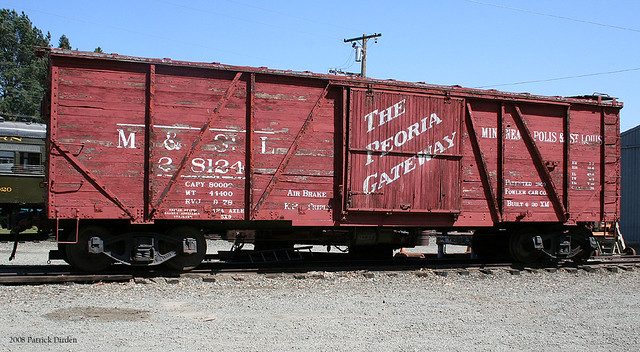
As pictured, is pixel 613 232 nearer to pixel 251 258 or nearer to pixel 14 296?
pixel 251 258

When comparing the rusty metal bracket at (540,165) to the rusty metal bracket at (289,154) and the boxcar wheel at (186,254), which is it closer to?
the rusty metal bracket at (289,154)

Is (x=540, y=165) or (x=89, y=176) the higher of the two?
(x=540, y=165)

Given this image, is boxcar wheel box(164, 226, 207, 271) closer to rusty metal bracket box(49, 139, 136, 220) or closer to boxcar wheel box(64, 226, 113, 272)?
rusty metal bracket box(49, 139, 136, 220)

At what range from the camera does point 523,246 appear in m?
12.2

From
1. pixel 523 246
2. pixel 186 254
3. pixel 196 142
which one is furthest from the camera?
pixel 523 246

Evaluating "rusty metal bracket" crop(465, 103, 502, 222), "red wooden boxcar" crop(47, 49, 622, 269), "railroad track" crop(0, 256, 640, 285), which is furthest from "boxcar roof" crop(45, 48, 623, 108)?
"railroad track" crop(0, 256, 640, 285)

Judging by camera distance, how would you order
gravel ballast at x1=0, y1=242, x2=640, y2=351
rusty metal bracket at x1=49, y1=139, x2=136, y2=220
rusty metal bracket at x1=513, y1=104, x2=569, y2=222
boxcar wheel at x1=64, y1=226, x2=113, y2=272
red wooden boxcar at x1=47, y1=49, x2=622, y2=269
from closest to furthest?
gravel ballast at x1=0, y1=242, x2=640, y2=351 < rusty metal bracket at x1=49, y1=139, x2=136, y2=220 < red wooden boxcar at x1=47, y1=49, x2=622, y2=269 < boxcar wheel at x1=64, y1=226, x2=113, y2=272 < rusty metal bracket at x1=513, y1=104, x2=569, y2=222

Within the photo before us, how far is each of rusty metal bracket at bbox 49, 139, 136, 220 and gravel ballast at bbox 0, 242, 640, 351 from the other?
1.32 m

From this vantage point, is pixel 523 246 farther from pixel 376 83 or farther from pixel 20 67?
pixel 20 67

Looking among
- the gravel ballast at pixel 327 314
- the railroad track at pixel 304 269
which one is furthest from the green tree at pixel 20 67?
the gravel ballast at pixel 327 314

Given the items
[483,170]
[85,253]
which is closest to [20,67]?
[85,253]

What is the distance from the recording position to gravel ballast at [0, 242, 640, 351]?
5.77m

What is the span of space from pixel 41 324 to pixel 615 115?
12272mm

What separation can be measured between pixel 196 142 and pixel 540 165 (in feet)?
23.9
